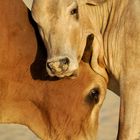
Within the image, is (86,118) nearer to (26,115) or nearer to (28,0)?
(26,115)

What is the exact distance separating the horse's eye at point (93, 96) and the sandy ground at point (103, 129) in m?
3.41

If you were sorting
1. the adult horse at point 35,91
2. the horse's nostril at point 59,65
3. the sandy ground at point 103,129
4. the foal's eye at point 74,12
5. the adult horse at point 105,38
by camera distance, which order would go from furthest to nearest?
the sandy ground at point 103,129
the adult horse at point 35,91
the foal's eye at point 74,12
the adult horse at point 105,38
the horse's nostril at point 59,65

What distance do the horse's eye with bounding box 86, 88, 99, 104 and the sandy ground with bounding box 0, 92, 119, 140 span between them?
11.2 ft

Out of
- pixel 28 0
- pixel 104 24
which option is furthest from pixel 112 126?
pixel 28 0

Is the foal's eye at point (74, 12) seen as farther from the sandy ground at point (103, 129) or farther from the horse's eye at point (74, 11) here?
the sandy ground at point (103, 129)

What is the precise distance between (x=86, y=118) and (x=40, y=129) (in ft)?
1.25

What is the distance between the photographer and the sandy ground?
373 inches

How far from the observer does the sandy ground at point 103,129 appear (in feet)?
31.1

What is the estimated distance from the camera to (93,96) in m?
5.89

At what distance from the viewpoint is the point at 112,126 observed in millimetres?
9766

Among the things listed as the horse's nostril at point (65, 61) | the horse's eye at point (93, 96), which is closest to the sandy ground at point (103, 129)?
the horse's eye at point (93, 96)

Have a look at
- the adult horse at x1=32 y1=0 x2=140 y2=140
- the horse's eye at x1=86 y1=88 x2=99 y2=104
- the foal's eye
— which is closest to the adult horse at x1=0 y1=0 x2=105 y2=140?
the horse's eye at x1=86 y1=88 x2=99 y2=104

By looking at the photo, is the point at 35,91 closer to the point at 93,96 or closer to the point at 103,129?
the point at 93,96

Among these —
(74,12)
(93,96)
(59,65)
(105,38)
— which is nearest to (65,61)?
(59,65)
